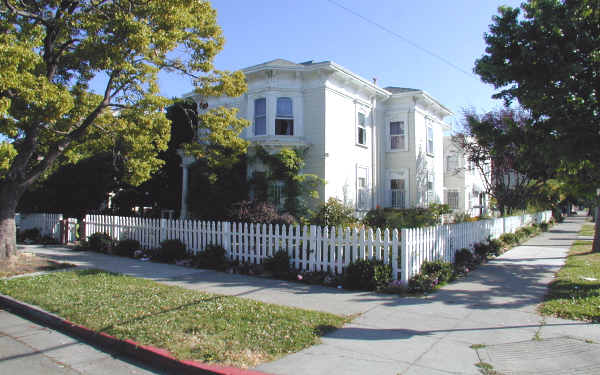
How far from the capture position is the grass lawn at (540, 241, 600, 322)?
6586 millimetres

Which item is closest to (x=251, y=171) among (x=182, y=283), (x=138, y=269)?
(x=138, y=269)

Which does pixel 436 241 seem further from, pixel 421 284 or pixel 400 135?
pixel 400 135

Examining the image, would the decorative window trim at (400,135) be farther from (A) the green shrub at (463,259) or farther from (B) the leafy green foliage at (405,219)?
(A) the green shrub at (463,259)

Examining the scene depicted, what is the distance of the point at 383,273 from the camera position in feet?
28.0

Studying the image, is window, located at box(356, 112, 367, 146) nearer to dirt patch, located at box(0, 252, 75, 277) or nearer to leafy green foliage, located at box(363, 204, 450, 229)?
leafy green foliage, located at box(363, 204, 450, 229)

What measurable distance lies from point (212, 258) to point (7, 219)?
5.69 metres

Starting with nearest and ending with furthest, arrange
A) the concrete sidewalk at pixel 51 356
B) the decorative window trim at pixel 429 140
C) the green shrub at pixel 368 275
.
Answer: the concrete sidewalk at pixel 51 356 → the green shrub at pixel 368 275 → the decorative window trim at pixel 429 140

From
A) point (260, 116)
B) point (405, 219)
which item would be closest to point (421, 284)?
point (405, 219)

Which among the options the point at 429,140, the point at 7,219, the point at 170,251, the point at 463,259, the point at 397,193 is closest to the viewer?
the point at 463,259

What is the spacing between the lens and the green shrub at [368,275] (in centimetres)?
847

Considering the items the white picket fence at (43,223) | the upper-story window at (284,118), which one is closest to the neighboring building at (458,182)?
the upper-story window at (284,118)

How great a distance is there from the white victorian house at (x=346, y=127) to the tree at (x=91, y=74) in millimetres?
3854

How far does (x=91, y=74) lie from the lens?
12.6m

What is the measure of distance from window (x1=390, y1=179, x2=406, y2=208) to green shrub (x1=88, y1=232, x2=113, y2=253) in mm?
12904
